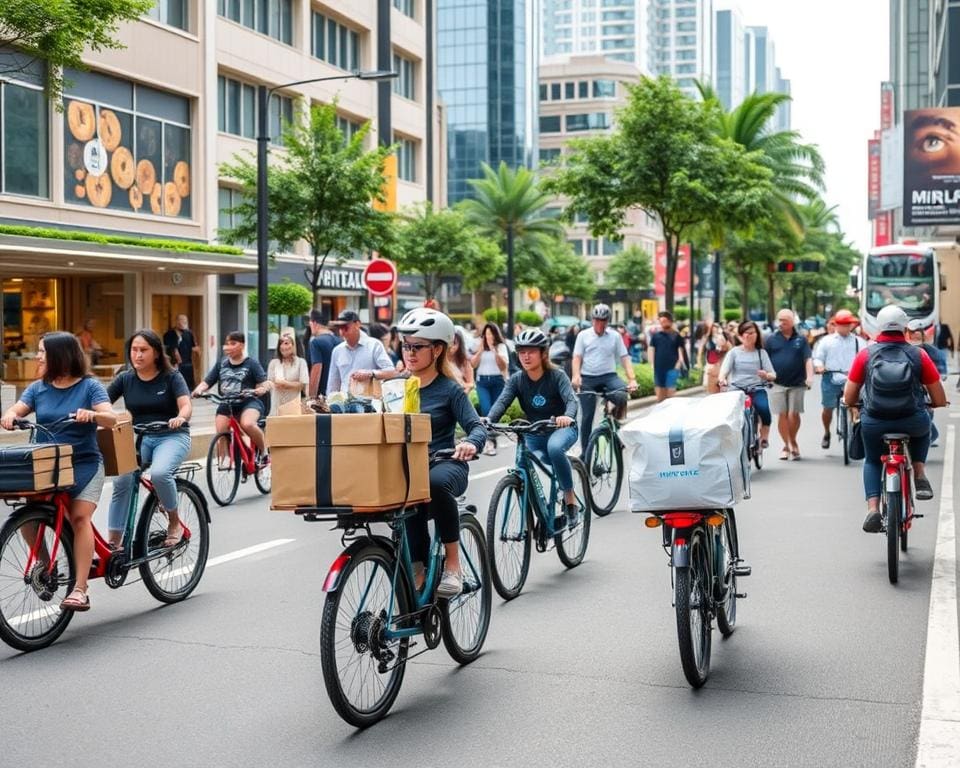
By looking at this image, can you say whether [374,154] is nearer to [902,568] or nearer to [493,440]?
[493,440]

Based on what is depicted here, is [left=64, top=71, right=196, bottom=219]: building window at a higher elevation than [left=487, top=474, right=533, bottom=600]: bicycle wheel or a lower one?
higher

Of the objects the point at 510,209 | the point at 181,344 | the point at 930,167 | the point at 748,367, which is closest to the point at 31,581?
the point at 748,367

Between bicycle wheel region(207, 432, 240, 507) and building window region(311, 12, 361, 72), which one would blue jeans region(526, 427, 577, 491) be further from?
building window region(311, 12, 361, 72)

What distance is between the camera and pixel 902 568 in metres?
9.46

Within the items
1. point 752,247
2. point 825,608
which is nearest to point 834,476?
point 825,608

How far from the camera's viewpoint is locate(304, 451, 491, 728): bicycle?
547cm

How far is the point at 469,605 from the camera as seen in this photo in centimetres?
688

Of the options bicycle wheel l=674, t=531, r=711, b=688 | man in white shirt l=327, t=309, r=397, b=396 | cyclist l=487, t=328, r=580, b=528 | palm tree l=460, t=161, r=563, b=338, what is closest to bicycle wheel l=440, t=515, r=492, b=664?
bicycle wheel l=674, t=531, r=711, b=688

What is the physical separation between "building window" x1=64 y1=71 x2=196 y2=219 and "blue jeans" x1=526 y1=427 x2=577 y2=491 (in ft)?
73.1

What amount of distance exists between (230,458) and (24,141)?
58.8ft

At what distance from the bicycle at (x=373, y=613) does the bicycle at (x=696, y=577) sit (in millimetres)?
1040

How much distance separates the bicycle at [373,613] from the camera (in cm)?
547

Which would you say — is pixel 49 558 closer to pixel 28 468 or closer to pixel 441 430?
pixel 28 468

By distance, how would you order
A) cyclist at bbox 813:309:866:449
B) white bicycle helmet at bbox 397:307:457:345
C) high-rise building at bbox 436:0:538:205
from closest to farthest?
white bicycle helmet at bbox 397:307:457:345 < cyclist at bbox 813:309:866:449 < high-rise building at bbox 436:0:538:205
